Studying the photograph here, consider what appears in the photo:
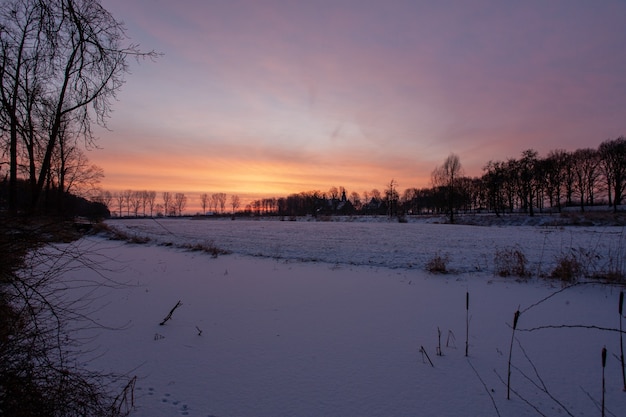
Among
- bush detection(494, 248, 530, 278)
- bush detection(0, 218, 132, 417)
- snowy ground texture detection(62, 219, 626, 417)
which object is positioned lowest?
snowy ground texture detection(62, 219, 626, 417)

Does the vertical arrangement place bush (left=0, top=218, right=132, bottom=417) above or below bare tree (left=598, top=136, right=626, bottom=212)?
below

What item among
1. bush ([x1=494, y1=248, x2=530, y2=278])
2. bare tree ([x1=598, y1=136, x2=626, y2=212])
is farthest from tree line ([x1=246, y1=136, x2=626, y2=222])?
bush ([x1=494, y1=248, x2=530, y2=278])

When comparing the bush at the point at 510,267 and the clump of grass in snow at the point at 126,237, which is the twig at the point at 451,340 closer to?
the bush at the point at 510,267

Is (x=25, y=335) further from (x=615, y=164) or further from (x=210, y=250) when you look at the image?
(x=615, y=164)

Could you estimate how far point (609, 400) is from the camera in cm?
307

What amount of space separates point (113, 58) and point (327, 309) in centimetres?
506

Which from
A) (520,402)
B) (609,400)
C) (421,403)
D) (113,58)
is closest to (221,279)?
(113,58)

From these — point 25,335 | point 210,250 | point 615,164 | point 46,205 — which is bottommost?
point 210,250

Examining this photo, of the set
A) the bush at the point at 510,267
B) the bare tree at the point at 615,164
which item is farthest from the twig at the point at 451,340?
the bare tree at the point at 615,164

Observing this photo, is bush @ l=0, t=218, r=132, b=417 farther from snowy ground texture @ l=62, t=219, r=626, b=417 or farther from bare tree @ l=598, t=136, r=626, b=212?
bare tree @ l=598, t=136, r=626, b=212

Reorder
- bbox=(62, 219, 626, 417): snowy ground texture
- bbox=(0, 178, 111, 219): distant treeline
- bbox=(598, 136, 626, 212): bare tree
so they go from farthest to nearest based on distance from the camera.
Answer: bbox=(598, 136, 626, 212): bare tree, bbox=(62, 219, 626, 417): snowy ground texture, bbox=(0, 178, 111, 219): distant treeline

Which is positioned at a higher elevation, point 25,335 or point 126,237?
point 25,335

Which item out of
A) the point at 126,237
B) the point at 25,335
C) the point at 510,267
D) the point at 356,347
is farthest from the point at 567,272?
the point at 126,237

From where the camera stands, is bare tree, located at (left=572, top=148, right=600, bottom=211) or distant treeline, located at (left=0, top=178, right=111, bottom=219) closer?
distant treeline, located at (left=0, top=178, right=111, bottom=219)
